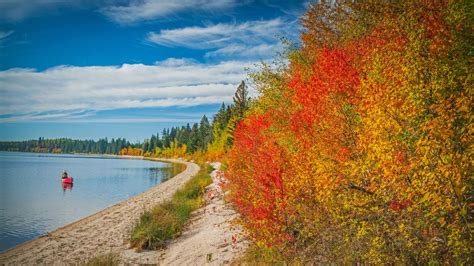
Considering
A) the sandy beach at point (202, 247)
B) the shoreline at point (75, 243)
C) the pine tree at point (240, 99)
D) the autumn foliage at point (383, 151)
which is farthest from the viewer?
the pine tree at point (240, 99)

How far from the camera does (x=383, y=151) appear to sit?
691cm

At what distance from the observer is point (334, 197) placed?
963 centimetres

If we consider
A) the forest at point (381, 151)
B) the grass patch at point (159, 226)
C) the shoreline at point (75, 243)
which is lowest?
the shoreline at point (75, 243)

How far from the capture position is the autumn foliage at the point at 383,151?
21.0ft

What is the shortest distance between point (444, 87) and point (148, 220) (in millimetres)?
17004

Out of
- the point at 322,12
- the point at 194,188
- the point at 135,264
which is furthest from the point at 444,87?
the point at 194,188

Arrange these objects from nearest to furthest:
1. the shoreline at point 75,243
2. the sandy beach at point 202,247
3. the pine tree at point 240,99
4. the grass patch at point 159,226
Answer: the sandy beach at point 202,247, the grass patch at point 159,226, the shoreline at point 75,243, the pine tree at point 240,99

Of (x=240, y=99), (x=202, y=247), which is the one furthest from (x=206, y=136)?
(x=202, y=247)

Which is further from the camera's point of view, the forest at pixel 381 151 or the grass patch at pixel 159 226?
the grass patch at pixel 159 226

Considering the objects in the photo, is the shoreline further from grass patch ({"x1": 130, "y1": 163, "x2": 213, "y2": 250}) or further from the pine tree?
the pine tree

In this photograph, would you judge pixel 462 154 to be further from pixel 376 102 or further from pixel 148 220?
pixel 148 220

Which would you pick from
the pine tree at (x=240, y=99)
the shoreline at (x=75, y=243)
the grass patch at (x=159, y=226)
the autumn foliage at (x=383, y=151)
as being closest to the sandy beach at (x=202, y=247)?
the grass patch at (x=159, y=226)

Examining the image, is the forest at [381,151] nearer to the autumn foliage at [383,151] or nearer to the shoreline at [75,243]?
the autumn foliage at [383,151]

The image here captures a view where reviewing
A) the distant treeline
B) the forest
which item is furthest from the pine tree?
the forest
